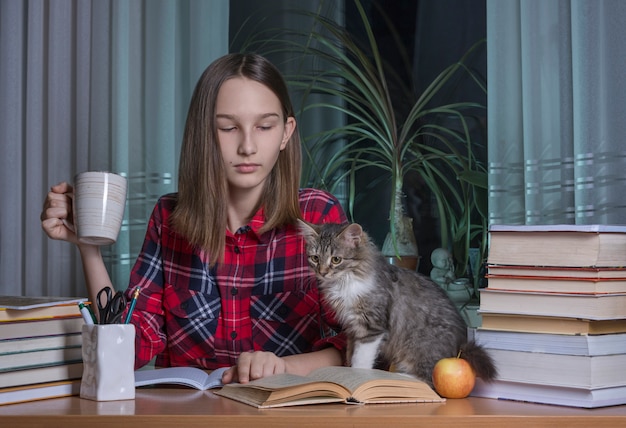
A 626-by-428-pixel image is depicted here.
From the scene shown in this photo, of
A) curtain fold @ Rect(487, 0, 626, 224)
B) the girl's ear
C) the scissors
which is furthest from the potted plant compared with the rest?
the scissors

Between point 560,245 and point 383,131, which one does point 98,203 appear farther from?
point 383,131

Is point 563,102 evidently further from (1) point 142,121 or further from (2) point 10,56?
(2) point 10,56

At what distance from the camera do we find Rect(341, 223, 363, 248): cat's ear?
5.28ft

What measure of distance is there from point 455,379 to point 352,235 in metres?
0.52

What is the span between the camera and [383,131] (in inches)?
97.8

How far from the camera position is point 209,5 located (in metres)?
2.51

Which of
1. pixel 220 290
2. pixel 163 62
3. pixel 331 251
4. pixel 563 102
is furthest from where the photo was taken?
pixel 163 62

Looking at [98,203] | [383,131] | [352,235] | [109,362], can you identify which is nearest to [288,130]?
[352,235]

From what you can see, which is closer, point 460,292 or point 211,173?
point 211,173

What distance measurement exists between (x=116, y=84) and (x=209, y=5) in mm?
423

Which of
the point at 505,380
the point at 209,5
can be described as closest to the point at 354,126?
the point at 209,5

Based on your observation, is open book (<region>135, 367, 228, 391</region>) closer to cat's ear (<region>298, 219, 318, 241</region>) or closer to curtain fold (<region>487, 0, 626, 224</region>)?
cat's ear (<region>298, 219, 318, 241</region>)

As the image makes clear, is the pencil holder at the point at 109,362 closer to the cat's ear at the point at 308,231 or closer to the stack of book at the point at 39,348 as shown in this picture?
the stack of book at the point at 39,348

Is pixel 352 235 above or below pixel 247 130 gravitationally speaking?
below
